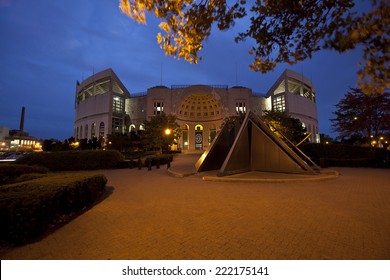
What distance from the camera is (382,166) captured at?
15125mm

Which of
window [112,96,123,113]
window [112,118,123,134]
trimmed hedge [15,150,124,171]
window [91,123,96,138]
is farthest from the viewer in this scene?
window [91,123,96,138]

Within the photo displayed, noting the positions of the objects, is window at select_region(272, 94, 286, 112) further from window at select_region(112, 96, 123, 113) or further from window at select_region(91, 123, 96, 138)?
window at select_region(91, 123, 96, 138)

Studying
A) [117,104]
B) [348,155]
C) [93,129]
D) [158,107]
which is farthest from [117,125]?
[348,155]

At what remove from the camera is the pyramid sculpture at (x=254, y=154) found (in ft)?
33.6

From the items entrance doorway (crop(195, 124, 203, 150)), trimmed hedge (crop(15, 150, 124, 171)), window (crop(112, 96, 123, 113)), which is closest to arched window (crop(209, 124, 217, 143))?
entrance doorway (crop(195, 124, 203, 150))

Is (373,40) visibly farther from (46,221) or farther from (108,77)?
(108,77)

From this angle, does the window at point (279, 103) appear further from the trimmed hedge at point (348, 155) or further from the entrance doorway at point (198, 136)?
the trimmed hedge at point (348, 155)

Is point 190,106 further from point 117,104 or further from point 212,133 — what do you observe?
point 117,104

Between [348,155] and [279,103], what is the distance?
36.8 m

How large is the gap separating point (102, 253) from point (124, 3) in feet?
15.0

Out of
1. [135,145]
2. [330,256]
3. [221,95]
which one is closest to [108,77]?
[135,145]

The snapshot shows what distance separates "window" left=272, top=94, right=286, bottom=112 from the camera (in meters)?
50.3

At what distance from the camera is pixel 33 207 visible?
311 centimetres

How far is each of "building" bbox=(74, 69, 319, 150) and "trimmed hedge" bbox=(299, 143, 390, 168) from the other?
28878 millimetres
